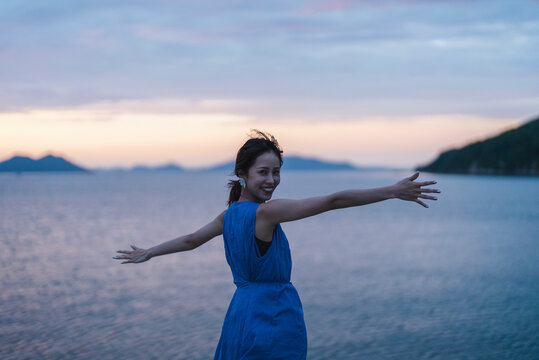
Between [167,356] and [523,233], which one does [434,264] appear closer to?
[167,356]

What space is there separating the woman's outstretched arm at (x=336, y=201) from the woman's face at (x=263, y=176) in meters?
0.23

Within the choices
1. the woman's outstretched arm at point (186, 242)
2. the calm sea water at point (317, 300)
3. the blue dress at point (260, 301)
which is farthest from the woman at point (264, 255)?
the calm sea water at point (317, 300)

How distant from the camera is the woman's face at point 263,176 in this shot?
3000 millimetres

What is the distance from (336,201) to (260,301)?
68 cm

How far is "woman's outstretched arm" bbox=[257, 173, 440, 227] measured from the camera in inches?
106

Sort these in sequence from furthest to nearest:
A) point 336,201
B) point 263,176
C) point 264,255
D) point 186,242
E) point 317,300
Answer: point 317,300 → point 186,242 → point 263,176 → point 264,255 → point 336,201

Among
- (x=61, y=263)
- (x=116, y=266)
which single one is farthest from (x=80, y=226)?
(x=116, y=266)

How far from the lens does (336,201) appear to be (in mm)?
2721

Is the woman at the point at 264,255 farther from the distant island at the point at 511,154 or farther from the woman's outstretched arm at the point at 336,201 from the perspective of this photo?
the distant island at the point at 511,154

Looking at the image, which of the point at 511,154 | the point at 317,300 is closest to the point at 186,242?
the point at 317,300

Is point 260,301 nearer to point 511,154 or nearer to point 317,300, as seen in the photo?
point 317,300

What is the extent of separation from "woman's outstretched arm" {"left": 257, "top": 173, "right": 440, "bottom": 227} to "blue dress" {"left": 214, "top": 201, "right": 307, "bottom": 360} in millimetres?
149

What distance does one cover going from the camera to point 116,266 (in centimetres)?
1634

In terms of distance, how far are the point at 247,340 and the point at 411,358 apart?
553 cm
